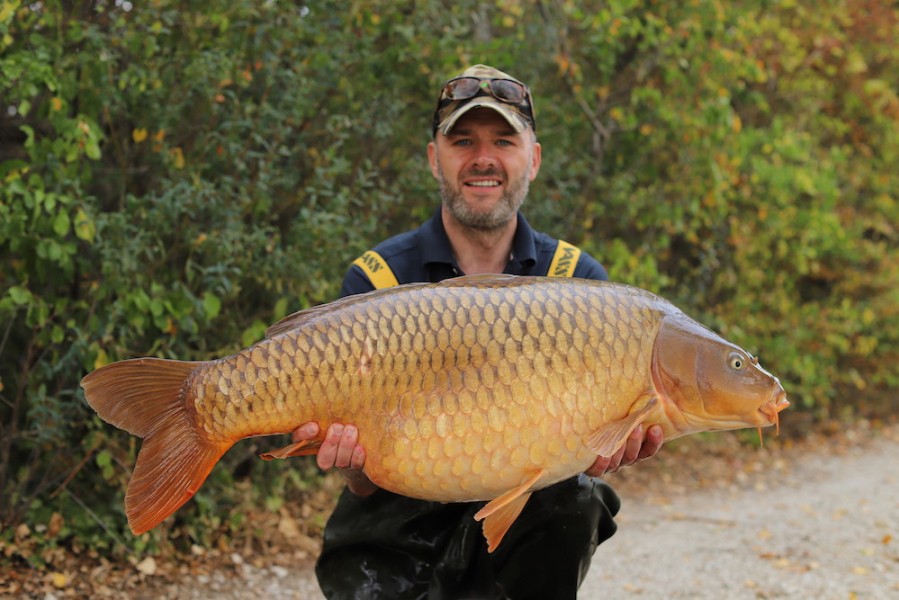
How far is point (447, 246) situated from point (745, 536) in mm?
2002

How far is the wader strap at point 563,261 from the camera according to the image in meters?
2.21

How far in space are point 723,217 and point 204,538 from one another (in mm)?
2719

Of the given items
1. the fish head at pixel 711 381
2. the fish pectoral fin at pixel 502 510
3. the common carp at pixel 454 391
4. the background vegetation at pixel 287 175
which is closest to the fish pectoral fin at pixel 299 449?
the common carp at pixel 454 391

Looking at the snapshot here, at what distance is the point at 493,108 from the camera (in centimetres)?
209

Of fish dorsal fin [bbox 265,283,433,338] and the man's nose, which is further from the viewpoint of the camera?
the man's nose

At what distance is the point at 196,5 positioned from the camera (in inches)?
112

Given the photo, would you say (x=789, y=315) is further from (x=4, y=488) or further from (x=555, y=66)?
(x=4, y=488)

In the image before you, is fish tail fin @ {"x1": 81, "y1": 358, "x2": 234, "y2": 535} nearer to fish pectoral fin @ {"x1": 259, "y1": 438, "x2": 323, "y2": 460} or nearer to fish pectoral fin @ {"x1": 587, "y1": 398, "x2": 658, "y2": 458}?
fish pectoral fin @ {"x1": 259, "y1": 438, "x2": 323, "y2": 460}

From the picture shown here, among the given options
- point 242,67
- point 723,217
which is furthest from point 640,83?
point 242,67

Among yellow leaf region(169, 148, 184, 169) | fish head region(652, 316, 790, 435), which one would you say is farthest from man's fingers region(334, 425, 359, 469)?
yellow leaf region(169, 148, 184, 169)

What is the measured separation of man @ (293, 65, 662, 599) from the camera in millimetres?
1930

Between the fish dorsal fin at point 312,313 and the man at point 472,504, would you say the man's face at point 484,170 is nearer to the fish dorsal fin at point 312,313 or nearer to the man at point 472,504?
the man at point 472,504

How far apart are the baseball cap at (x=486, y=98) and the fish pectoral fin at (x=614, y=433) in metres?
0.78

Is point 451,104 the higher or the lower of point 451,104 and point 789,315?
the higher
